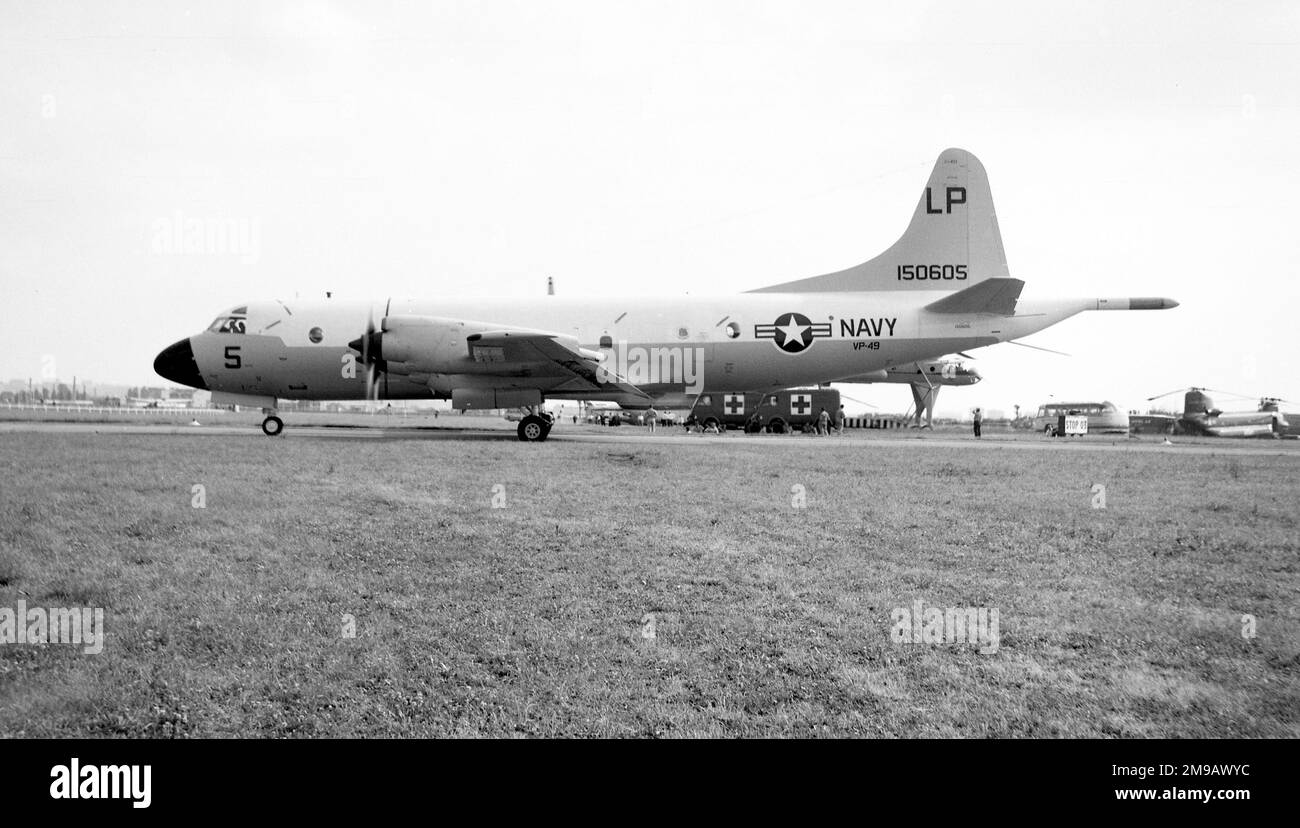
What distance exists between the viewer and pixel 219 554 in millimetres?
6762

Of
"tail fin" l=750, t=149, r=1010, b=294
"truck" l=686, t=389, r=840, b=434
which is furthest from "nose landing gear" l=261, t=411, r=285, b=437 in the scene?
"truck" l=686, t=389, r=840, b=434

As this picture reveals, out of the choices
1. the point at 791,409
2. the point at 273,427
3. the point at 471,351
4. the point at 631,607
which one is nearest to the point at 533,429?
the point at 471,351

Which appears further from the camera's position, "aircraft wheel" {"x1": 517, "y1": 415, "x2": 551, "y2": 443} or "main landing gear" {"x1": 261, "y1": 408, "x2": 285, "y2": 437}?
"main landing gear" {"x1": 261, "y1": 408, "x2": 285, "y2": 437}

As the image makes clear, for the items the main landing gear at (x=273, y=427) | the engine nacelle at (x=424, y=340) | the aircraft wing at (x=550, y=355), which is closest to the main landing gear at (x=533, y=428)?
the aircraft wing at (x=550, y=355)

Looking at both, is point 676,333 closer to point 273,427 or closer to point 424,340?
point 424,340

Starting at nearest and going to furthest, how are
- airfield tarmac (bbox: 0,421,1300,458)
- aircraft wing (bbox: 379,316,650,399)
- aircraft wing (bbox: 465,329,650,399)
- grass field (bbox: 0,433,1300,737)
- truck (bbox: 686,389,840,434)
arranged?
grass field (bbox: 0,433,1300,737) → aircraft wing (bbox: 465,329,650,399) → aircraft wing (bbox: 379,316,650,399) → airfield tarmac (bbox: 0,421,1300,458) → truck (bbox: 686,389,840,434)

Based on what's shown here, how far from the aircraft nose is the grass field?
13.8m

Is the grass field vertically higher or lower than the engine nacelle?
lower

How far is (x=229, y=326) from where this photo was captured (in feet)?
76.1

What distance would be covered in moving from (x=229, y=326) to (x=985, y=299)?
24.1m

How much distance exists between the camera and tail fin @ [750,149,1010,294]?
22344 mm

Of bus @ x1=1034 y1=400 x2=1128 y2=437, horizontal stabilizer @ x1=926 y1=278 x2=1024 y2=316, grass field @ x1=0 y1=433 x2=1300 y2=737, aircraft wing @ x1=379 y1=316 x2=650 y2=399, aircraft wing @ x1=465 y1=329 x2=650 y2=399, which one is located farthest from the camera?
bus @ x1=1034 y1=400 x2=1128 y2=437

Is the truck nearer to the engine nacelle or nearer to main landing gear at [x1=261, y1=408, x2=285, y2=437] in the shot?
the engine nacelle
